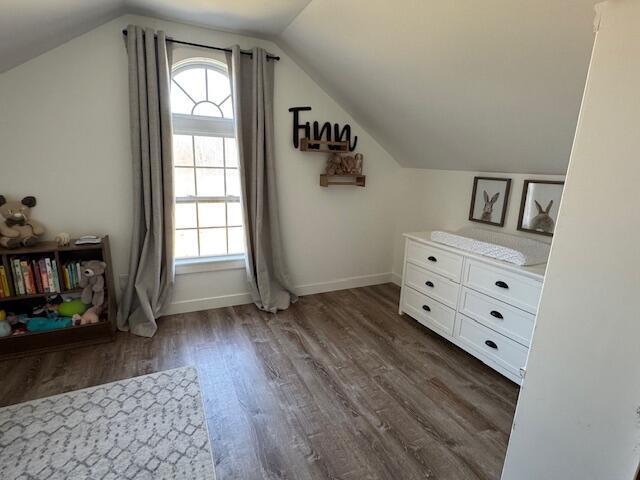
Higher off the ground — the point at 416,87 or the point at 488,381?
the point at 416,87

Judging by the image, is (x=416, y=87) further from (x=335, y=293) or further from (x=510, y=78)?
(x=335, y=293)

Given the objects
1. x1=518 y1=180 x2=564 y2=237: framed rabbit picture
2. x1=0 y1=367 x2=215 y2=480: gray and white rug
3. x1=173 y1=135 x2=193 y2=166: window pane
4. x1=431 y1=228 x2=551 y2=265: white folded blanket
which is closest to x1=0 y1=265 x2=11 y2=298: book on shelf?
x1=0 y1=367 x2=215 y2=480: gray and white rug

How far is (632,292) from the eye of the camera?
0.77m

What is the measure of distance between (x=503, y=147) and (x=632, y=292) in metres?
1.71

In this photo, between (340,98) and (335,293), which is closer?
(340,98)

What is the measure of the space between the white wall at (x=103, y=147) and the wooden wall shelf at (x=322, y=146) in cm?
13

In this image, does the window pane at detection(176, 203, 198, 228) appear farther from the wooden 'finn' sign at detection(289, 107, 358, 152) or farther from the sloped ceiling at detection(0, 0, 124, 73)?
the sloped ceiling at detection(0, 0, 124, 73)

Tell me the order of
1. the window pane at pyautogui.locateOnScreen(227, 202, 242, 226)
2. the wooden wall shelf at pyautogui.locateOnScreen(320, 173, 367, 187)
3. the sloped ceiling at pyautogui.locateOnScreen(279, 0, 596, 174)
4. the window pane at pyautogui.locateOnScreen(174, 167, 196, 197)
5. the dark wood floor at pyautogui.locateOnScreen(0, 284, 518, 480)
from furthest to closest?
the wooden wall shelf at pyautogui.locateOnScreen(320, 173, 367, 187) < the window pane at pyautogui.locateOnScreen(227, 202, 242, 226) < the window pane at pyautogui.locateOnScreen(174, 167, 196, 197) < the dark wood floor at pyautogui.locateOnScreen(0, 284, 518, 480) < the sloped ceiling at pyautogui.locateOnScreen(279, 0, 596, 174)

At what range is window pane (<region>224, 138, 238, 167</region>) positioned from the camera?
2.85 meters

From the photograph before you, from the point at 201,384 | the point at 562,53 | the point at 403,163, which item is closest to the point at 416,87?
the point at 562,53

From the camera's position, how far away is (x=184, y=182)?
9.13 feet

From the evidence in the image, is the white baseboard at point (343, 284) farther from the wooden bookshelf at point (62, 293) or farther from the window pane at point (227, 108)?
the window pane at point (227, 108)

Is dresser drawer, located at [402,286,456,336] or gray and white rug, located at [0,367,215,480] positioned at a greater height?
dresser drawer, located at [402,286,456,336]

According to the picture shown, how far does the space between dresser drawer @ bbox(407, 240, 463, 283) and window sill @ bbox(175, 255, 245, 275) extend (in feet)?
5.08
